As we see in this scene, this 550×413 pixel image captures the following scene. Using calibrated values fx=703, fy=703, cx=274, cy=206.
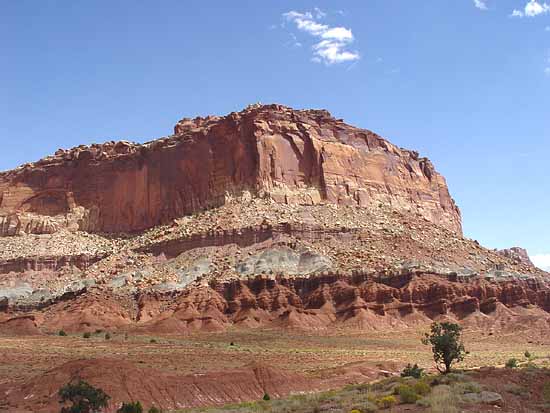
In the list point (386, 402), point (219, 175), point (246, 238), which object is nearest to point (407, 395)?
point (386, 402)

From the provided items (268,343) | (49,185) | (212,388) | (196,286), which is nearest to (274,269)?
(196,286)

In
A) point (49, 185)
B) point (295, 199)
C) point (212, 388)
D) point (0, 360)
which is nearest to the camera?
point (212, 388)

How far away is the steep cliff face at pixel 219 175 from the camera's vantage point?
101m

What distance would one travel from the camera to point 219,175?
105 metres

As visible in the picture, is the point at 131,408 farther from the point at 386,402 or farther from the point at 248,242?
the point at 248,242

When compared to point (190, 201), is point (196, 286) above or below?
below

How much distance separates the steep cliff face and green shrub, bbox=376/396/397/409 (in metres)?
73.7

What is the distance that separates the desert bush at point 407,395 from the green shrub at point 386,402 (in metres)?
0.30

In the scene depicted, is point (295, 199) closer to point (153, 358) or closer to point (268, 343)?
point (268, 343)

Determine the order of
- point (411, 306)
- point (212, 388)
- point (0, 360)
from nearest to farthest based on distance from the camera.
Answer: point (212, 388), point (0, 360), point (411, 306)

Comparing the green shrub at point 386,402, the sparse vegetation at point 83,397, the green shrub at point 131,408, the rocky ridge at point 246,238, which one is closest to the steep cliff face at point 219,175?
the rocky ridge at point 246,238

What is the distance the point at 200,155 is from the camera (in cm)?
10850

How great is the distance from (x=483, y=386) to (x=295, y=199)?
242 feet

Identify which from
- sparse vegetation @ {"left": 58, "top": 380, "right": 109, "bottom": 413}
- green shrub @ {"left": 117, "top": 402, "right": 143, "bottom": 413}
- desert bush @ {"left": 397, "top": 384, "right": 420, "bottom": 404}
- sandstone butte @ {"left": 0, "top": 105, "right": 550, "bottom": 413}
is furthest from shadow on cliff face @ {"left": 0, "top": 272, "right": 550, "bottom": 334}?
desert bush @ {"left": 397, "top": 384, "right": 420, "bottom": 404}
